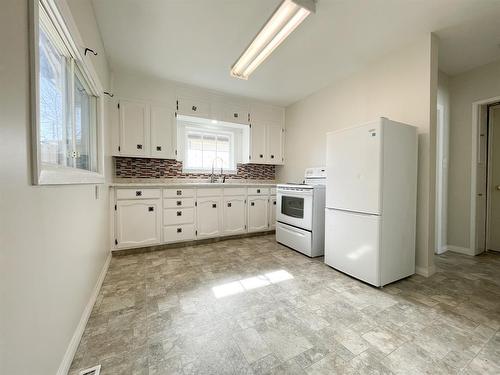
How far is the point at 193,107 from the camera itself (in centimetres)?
347

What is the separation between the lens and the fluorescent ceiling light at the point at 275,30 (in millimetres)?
1694

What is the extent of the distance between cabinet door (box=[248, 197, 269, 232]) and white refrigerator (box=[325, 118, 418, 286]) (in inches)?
65.1

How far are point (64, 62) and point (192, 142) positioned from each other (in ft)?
8.02

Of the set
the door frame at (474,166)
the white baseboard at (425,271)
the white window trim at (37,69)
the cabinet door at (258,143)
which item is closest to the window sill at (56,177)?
the white window trim at (37,69)

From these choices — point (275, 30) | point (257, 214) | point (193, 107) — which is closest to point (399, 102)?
point (275, 30)

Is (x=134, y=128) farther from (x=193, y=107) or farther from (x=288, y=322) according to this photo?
(x=288, y=322)

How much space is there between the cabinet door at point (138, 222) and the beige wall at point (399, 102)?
268cm

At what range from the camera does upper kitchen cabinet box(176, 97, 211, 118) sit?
339 cm

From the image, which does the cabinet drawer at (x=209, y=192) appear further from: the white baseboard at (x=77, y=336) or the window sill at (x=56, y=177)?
the window sill at (x=56, y=177)

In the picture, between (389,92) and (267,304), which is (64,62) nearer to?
(267,304)

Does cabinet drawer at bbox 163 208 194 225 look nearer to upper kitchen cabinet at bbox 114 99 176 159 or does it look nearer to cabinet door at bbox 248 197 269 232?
upper kitchen cabinet at bbox 114 99 176 159

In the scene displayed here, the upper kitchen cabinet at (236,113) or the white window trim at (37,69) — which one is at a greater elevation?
the upper kitchen cabinet at (236,113)

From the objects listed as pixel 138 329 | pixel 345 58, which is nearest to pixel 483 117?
pixel 345 58

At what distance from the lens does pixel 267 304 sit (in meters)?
1.71
